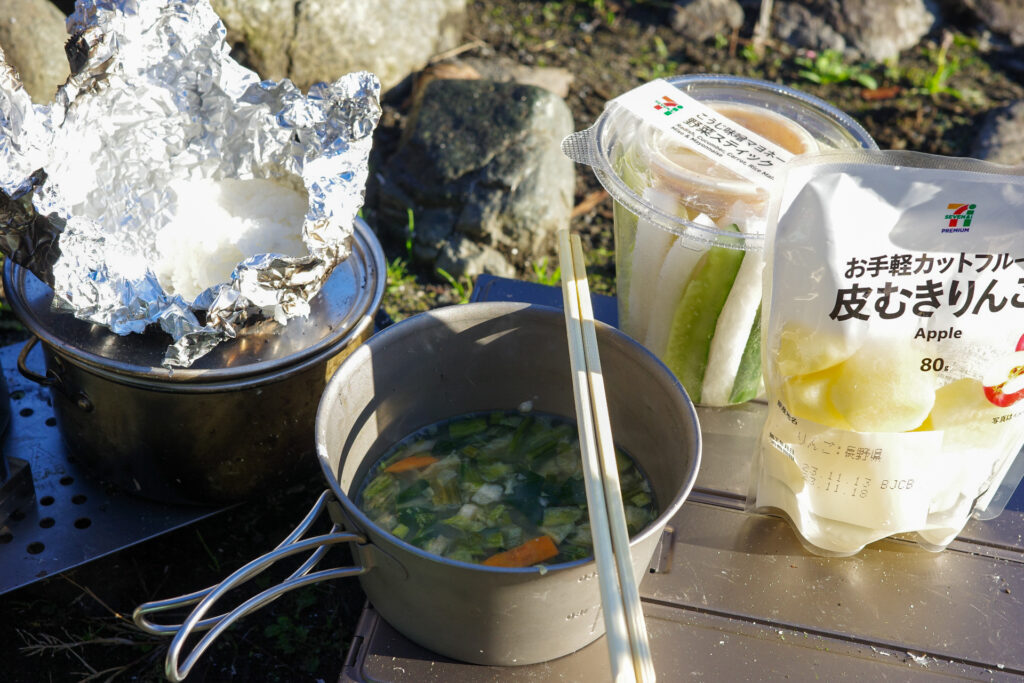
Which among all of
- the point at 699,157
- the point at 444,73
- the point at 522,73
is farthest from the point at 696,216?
the point at 522,73

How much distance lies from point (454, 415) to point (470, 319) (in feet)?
0.92

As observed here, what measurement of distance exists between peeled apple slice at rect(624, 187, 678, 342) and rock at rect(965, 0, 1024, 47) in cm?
394

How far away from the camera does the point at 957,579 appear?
5.63 ft

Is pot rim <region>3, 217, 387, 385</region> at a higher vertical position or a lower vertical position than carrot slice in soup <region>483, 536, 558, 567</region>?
higher

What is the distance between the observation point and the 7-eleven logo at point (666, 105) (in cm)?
190

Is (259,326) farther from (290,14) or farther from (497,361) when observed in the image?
(290,14)

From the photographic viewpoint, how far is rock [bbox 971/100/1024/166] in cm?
378

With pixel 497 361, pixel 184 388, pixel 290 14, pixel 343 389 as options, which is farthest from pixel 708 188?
pixel 290 14

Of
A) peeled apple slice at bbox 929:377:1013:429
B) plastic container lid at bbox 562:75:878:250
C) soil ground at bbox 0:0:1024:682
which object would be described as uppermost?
plastic container lid at bbox 562:75:878:250

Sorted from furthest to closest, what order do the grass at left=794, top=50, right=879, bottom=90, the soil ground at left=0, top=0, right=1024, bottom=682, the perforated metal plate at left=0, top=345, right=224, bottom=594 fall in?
the grass at left=794, top=50, right=879, bottom=90 < the soil ground at left=0, top=0, right=1024, bottom=682 < the perforated metal plate at left=0, top=345, right=224, bottom=594

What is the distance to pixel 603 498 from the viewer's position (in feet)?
4.32

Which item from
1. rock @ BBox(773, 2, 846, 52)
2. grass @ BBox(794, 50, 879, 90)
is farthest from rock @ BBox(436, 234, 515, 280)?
rock @ BBox(773, 2, 846, 52)

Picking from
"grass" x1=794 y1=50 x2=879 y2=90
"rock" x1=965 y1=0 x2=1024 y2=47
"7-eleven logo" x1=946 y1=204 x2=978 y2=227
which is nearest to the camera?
"7-eleven logo" x1=946 y1=204 x2=978 y2=227

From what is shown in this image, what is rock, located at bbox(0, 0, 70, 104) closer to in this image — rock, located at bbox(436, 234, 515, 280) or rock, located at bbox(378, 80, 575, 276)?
rock, located at bbox(378, 80, 575, 276)
